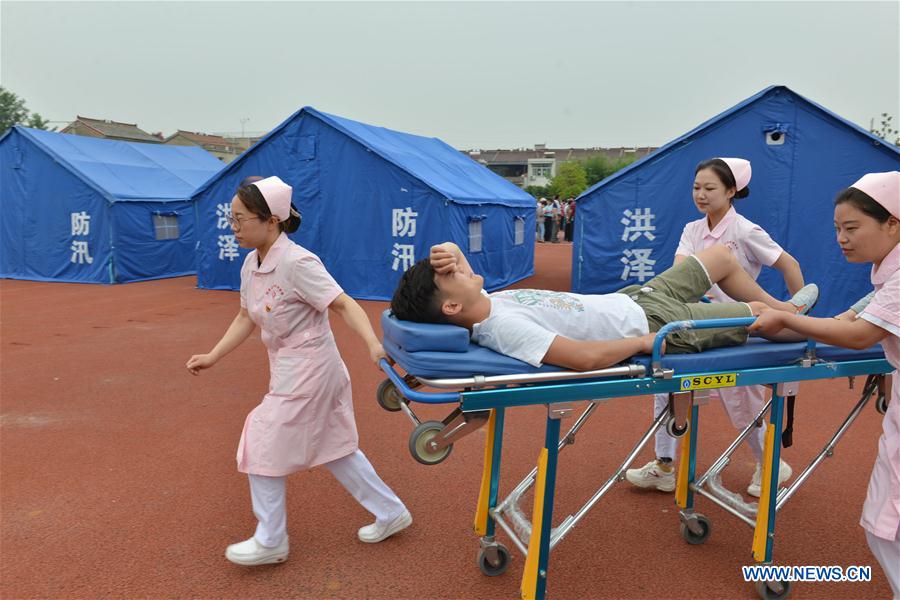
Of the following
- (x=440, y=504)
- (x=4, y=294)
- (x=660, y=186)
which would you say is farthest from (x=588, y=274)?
(x=4, y=294)

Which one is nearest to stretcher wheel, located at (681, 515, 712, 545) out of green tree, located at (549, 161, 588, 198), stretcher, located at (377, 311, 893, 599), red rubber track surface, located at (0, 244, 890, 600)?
red rubber track surface, located at (0, 244, 890, 600)

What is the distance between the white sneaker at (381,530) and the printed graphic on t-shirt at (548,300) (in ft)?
4.27

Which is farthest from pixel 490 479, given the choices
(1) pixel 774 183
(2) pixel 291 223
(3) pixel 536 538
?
(1) pixel 774 183

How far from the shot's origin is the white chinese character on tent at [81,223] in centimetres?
1406

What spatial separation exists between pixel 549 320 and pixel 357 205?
374 inches

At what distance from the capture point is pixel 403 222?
11.4 m

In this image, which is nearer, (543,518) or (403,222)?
(543,518)

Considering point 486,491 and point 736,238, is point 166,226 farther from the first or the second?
point 736,238

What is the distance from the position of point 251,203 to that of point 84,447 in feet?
9.46

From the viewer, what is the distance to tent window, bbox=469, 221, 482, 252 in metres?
12.0

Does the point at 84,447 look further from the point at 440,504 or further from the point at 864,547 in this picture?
the point at 864,547

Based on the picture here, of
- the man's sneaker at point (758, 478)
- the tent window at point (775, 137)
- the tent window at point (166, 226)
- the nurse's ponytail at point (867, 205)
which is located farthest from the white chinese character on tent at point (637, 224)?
the tent window at point (166, 226)

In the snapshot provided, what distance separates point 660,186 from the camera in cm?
1034

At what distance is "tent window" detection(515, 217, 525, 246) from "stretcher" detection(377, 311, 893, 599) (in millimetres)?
12192
